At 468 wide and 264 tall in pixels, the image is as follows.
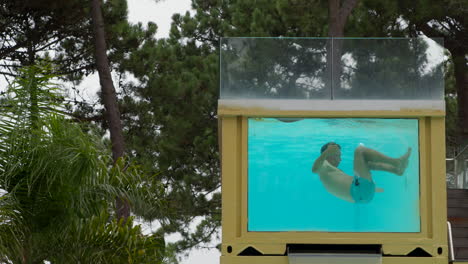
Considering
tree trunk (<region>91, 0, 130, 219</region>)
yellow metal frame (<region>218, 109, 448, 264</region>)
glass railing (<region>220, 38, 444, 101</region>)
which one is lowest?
yellow metal frame (<region>218, 109, 448, 264</region>)

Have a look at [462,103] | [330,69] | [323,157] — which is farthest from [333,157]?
[462,103]

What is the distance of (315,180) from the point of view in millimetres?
9391

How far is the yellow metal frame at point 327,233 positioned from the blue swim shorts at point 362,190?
38 centimetres

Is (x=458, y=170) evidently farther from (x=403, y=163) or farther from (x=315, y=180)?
(x=315, y=180)

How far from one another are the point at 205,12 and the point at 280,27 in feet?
14.3

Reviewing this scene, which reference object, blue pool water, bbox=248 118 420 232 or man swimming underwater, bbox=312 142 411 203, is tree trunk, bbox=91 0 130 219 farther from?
man swimming underwater, bbox=312 142 411 203

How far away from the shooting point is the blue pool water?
935 centimetres

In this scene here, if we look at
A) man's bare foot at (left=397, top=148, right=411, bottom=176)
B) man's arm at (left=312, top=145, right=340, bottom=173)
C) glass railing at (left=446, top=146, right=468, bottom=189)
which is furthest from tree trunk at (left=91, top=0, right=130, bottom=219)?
man's bare foot at (left=397, top=148, right=411, bottom=176)

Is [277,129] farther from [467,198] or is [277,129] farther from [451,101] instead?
[451,101]

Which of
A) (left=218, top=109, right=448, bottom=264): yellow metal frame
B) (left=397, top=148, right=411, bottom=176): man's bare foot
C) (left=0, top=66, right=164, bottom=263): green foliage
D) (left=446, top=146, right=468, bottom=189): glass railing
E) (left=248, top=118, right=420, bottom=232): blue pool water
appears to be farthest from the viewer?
(left=446, top=146, right=468, bottom=189): glass railing

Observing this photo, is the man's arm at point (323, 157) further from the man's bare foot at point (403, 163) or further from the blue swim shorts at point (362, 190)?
the man's bare foot at point (403, 163)

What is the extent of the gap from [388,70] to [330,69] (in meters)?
0.64

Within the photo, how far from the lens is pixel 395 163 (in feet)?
31.0

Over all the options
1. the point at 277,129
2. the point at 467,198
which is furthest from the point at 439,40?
the point at 467,198
